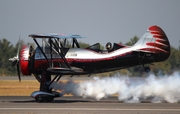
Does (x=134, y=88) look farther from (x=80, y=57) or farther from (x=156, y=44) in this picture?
(x=80, y=57)

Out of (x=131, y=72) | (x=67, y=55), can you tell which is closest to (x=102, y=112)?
(x=67, y=55)

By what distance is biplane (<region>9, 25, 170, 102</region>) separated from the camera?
96.7 ft

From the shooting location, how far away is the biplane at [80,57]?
96.7 ft

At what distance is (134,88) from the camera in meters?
29.0

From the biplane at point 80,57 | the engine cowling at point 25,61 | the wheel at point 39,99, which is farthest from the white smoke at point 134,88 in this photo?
the engine cowling at point 25,61

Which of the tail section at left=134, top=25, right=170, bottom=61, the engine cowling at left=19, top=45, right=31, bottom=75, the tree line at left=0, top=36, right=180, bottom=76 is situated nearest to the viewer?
the tail section at left=134, top=25, right=170, bottom=61

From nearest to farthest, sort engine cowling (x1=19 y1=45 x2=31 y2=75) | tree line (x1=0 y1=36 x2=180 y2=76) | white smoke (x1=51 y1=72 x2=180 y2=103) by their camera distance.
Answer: white smoke (x1=51 y1=72 x2=180 y2=103) < engine cowling (x1=19 y1=45 x2=31 y2=75) < tree line (x1=0 y1=36 x2=180 y2=76)

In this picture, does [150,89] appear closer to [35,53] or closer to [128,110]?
[128,110]

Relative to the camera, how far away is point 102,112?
22.1m

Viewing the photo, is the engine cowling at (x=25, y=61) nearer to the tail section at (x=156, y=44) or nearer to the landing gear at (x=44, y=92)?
the landing gear at (x=44, y=92)

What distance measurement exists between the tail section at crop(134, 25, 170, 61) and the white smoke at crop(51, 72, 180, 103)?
154 cm

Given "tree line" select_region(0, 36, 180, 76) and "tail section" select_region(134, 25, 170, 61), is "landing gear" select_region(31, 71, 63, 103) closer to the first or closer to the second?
"tail section" select_region(134, 25, 170, 61)

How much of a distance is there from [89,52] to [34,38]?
392cm

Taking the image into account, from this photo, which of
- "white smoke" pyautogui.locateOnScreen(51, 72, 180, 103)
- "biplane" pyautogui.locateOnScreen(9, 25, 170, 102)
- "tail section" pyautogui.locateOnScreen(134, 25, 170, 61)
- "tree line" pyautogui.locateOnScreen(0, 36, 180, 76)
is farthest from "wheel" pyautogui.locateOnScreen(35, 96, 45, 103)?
"tree line" pyautogui.locateOnScreen(0, 36, 180, 76)
